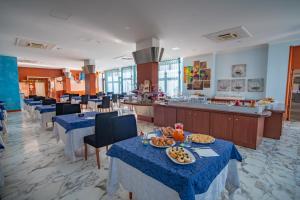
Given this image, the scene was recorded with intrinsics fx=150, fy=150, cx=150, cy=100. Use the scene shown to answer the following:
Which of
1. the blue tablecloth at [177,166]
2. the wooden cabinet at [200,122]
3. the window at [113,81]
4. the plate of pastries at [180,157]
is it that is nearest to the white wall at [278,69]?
the wooden cabinet at [200,122]

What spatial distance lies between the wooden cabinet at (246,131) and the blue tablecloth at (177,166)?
2.16m

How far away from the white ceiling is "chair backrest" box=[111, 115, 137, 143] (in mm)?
2456

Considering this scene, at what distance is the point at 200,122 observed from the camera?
424cm

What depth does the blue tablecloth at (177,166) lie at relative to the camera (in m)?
1.07

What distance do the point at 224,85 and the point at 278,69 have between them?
7.75 ft

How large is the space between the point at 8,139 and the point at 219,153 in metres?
5.38

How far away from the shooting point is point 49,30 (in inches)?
181

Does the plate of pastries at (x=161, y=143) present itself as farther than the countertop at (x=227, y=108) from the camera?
No

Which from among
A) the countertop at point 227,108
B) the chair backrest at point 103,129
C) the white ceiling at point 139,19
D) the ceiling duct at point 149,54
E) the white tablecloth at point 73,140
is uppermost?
the white ceiling at point 139,19

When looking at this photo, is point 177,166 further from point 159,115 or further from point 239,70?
point 239,70

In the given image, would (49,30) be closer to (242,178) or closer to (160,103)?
(160,103)

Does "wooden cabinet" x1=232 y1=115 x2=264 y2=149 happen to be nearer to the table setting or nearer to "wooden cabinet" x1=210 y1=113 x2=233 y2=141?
"wooden cabinet" x1=210 y1=113 x2=233 y2=141

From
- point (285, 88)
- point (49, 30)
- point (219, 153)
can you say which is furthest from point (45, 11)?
point (285, 88)

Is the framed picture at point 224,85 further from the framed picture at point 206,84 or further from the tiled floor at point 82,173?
the tiled floor at point 82,173
